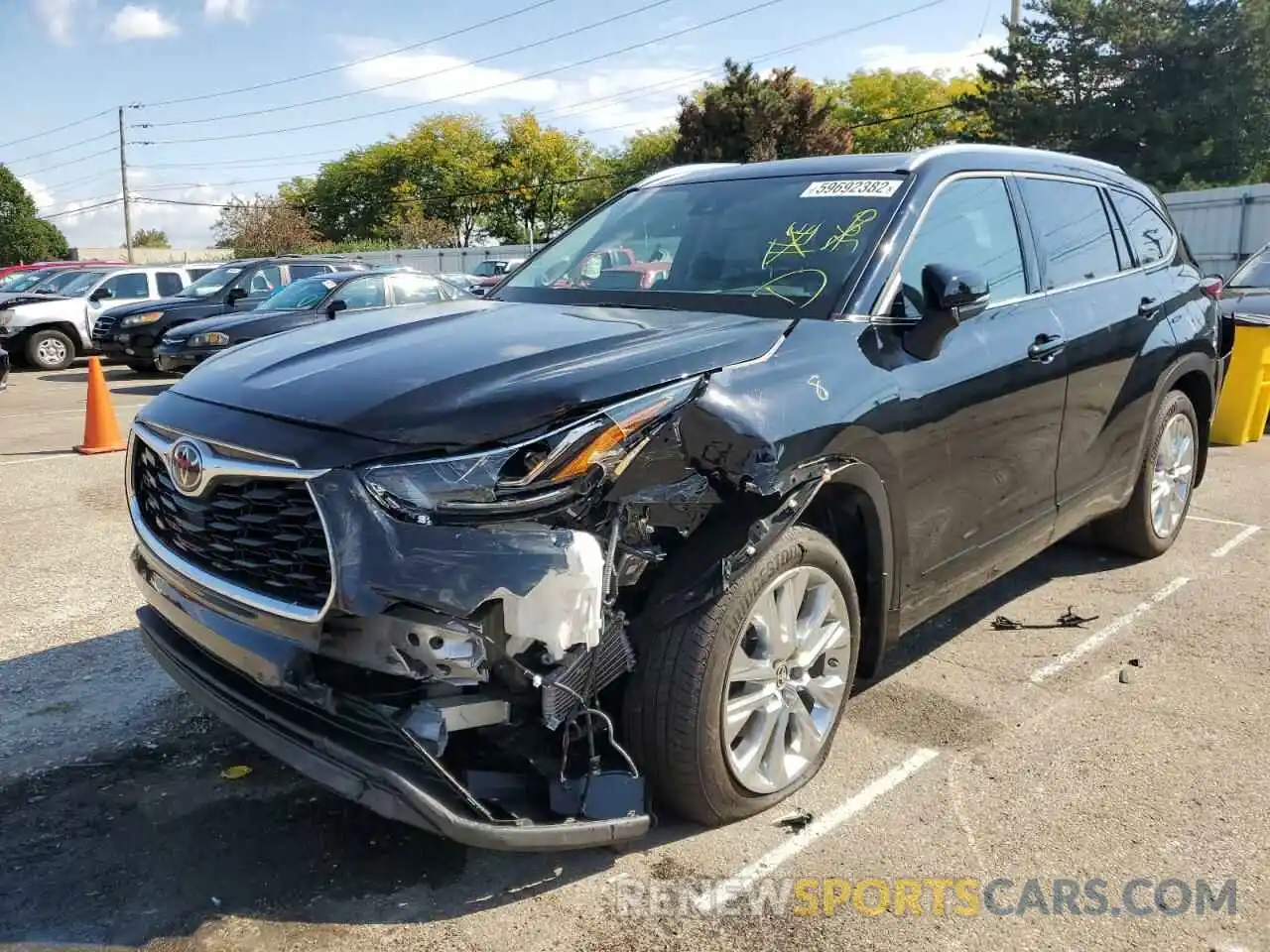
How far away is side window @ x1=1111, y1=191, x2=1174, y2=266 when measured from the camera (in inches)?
204

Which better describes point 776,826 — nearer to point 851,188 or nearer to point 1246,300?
point 851,188

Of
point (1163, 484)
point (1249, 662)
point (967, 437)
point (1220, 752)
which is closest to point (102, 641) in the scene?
point (967, 437)

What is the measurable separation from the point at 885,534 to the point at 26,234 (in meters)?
87.4

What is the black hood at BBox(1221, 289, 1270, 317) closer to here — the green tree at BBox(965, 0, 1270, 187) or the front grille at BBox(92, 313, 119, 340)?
the front grille at BBox(92, 313, 119, 340)

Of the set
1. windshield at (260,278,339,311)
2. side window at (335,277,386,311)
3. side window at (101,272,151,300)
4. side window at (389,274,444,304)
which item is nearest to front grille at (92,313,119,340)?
side window at (101,272,151,300)

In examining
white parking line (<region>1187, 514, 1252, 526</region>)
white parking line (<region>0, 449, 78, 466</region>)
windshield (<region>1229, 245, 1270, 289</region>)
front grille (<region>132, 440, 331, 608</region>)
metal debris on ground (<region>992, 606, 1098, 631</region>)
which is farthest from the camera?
windshield (<region>1229, 245, 1270, 289</region>)

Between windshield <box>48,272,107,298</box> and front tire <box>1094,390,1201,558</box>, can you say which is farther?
windshield <box>48,272,107,298</box>

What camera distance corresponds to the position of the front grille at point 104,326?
16.3 m

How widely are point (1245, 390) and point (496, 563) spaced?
856 cm

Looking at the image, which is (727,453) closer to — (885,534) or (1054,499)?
(885,534)

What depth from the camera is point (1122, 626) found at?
15.7ft

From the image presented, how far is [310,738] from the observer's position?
2555 mm

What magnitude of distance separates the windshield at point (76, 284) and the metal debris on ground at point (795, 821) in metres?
18.9

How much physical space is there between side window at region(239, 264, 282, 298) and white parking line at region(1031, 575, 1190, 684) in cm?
1446
